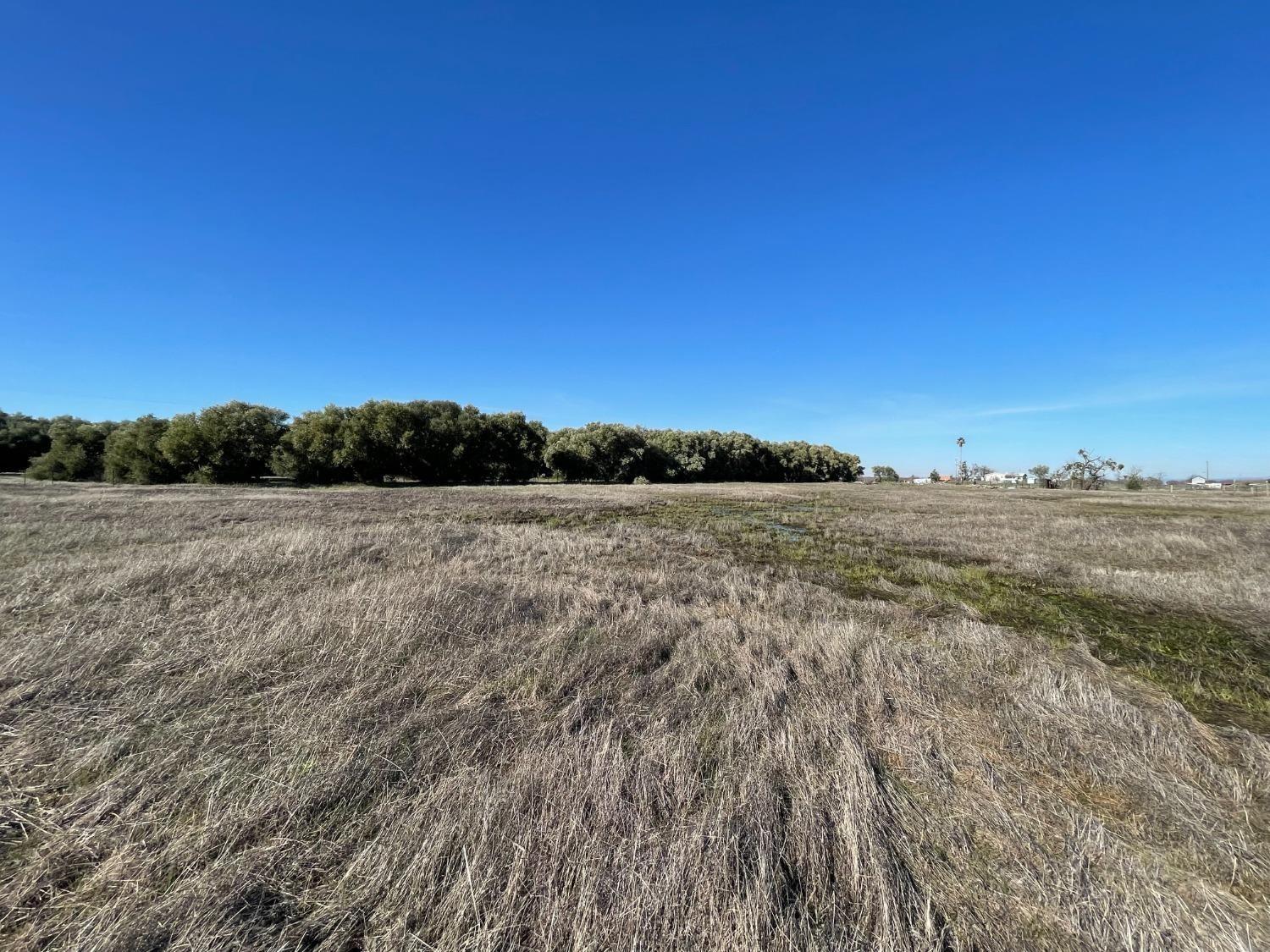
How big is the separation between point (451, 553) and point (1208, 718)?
1546 centimetres

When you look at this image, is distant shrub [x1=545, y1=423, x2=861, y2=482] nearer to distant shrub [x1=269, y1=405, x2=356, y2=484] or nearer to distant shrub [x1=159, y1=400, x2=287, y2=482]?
distant shrub [x1=269, y1=405, x2=356, y2=484]

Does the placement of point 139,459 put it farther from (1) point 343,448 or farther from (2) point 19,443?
(2) point 19,443

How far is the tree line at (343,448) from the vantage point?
A: 181ft

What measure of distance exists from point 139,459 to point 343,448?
22.4 m

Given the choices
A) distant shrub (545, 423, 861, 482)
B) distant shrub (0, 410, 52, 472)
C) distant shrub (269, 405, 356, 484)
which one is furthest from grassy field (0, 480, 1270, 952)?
Answer: distant shrub (0, 410, 52, 472)

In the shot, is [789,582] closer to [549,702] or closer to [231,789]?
[549,702]

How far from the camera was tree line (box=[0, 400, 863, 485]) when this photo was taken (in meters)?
55.1

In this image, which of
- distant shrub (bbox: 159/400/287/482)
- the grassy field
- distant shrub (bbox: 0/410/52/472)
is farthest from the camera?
distant shrub (bbox: 0/410/52/472)

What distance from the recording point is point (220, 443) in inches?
2162

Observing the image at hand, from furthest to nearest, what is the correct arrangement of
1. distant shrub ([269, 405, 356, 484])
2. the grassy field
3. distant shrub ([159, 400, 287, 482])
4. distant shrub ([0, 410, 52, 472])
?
distant shrub ([0, 410, 52, 472])
distant shrub ([269, 405, 356, 484])
distant shrub ([159, 400, 287, 482])
the grassy field

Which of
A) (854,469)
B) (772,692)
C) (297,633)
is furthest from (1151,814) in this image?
(854,469)

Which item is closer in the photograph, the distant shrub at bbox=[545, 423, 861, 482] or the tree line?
the tree line

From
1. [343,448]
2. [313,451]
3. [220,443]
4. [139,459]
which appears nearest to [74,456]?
[139,459]

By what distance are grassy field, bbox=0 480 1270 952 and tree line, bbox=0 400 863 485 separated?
56.5 meters
